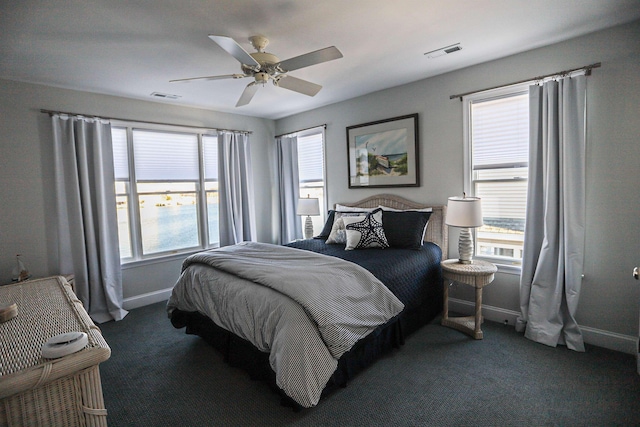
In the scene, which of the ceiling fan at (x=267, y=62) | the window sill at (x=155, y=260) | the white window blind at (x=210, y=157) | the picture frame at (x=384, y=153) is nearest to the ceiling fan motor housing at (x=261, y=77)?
the ceiling fan at (x=267, y=62)

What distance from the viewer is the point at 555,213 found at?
107 inches

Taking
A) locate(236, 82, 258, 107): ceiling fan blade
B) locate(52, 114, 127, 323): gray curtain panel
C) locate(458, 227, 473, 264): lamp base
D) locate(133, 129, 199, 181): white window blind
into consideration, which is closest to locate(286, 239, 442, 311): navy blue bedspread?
locate(458, 227, 473, 264): lamp base

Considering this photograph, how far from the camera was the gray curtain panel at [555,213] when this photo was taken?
8.57 feet

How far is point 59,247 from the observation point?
3410 millimetres

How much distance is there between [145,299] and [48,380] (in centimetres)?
322

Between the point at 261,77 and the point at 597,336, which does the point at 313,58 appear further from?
the point at 597,336

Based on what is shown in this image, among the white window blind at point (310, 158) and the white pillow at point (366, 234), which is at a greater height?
the white window blind at point (310, 158)

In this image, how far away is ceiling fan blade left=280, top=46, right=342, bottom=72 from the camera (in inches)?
81.0

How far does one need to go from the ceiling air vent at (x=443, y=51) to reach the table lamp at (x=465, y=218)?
4.43ft

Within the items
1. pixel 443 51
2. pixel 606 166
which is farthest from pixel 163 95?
pixel 606 166

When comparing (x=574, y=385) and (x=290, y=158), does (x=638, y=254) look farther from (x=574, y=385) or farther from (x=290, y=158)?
(x=290, y=158)

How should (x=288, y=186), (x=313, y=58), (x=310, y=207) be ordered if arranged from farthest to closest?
(x=288, y=186) → (x=310, y=207) → (x=313, y=58)

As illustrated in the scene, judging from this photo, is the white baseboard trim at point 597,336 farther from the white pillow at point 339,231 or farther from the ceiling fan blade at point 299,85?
the ceiling fan blade at point 299,85

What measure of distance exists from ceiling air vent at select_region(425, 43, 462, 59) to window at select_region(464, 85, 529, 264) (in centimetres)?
62
